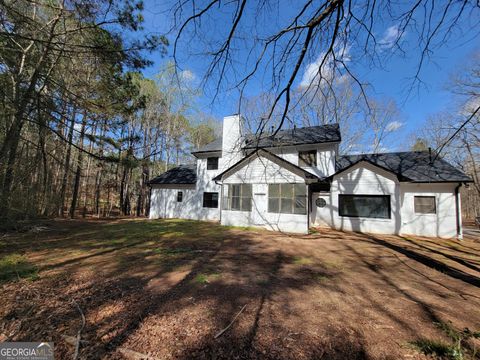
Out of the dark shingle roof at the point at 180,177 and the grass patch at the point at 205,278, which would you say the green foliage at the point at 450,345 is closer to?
the grass patch at the point at 205,278

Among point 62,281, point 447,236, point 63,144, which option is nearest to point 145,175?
point 63,144

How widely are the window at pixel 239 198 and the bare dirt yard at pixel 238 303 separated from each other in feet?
17.1

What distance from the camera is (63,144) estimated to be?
11.9 meters

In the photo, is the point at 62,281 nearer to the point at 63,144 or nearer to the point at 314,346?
the point at 314,346

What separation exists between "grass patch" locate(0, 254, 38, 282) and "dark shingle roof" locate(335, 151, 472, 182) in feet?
43.1

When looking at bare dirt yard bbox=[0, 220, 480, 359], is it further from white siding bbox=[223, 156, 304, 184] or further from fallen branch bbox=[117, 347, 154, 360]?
white siding bbox=[223, 156, 304, 184]

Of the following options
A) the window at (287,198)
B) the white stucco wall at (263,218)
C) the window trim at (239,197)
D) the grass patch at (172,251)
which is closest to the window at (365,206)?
the window at (287,198)

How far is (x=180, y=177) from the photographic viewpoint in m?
16.2

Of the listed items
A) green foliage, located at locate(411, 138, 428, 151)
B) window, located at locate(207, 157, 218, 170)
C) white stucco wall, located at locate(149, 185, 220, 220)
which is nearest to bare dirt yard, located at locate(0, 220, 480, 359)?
white stucco wall, located at locate(149, 185, 220, 220)

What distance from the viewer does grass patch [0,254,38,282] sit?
13.2 ft

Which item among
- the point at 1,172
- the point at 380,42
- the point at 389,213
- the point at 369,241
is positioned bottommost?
the point at 369,241

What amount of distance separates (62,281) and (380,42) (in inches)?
270

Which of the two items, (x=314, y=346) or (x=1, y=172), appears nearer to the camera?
(x=314, y=346)

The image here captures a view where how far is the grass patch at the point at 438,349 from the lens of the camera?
212cm
